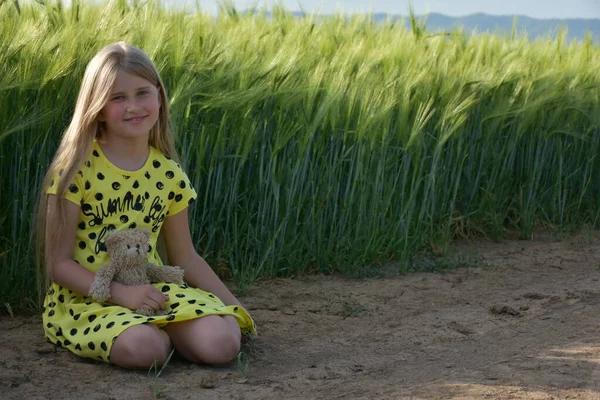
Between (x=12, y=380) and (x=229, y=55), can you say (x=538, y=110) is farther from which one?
(x=12, y=380)

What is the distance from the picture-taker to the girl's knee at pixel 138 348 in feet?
8.59

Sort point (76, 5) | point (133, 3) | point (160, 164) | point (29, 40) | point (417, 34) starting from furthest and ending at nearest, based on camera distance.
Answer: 1. point (417, 34)
2. point (133, 3)
3. point (76, 5)
4. point (29, 40)
5. point (160, 164)

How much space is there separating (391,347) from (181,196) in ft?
2.63

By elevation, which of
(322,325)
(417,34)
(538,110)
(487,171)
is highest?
(417,34)

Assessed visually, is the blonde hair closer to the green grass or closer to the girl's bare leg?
the green grass

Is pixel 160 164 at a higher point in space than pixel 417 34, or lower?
lower

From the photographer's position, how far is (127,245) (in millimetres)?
2713

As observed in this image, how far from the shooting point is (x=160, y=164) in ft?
9.52

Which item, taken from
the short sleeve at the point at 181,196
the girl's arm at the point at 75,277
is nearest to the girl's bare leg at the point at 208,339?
the girl's arm at the point at 75,277

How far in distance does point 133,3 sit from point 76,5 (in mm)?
469

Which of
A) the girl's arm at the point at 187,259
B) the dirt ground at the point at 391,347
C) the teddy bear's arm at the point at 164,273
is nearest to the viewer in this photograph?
the dirt ground at the point at 391,347

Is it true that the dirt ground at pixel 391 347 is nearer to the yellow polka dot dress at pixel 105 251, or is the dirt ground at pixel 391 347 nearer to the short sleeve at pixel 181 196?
the yellow polka dot dress at pixel 105 251

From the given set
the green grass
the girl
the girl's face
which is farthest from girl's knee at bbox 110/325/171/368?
the green grass

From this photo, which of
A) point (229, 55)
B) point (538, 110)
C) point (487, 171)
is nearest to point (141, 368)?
point (229, 55)
